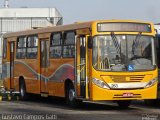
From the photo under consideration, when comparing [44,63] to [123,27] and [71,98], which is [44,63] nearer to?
[71,98]

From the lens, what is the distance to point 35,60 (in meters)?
22.6

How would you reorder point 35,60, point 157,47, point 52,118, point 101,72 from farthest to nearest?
point 35,60 < point 157,47 < point 101,72 < point 52,118

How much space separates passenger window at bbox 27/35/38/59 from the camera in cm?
2258

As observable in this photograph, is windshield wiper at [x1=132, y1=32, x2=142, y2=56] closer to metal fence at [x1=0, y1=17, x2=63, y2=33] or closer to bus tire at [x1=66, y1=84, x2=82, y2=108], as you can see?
bus tire at [x1=66, y1=84, x2=82, y2=108]

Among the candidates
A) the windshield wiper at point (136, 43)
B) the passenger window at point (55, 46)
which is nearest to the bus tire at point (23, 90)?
the passenger window at point (55, 46)

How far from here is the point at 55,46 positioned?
20.5 m

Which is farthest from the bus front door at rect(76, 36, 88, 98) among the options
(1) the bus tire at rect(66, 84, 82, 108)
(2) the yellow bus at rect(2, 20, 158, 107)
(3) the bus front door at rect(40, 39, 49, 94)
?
(3) the bus front door at rect(40, 39, 49, 94)

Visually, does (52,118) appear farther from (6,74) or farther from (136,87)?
(6,74)

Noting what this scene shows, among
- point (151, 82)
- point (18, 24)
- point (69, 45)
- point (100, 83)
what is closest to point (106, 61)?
point (100, 83)

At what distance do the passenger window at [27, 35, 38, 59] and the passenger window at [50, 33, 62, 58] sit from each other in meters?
1.78

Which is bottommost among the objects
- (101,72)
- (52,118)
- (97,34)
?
(52,118)

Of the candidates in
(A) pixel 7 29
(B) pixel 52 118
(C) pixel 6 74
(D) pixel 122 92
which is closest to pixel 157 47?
(D) pixel 122 92

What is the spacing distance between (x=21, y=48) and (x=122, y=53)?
25.4 feet

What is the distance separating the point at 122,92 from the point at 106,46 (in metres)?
1.65
